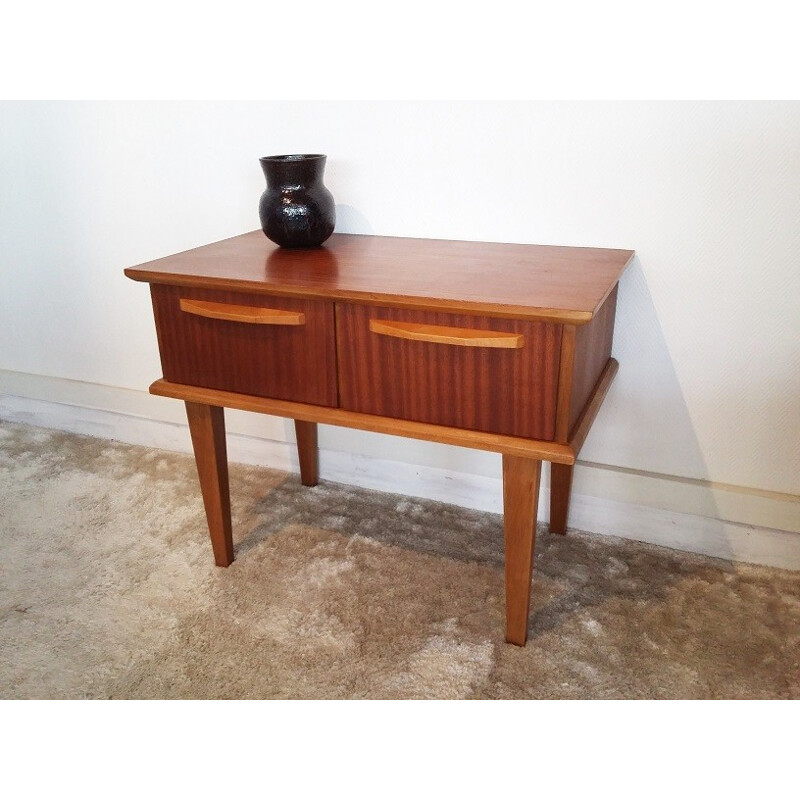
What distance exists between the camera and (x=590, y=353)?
1.14 meters

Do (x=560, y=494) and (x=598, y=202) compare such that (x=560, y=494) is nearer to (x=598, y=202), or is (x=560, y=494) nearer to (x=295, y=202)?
(x=598, y=202)

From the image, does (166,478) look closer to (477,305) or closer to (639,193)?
(477,305)

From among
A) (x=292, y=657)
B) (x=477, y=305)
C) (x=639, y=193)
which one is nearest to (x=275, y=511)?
(x=292, y=657)

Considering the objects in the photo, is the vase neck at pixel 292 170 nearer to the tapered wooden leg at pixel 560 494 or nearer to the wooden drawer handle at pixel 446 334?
the wooden drawer handle at pixel 446 334

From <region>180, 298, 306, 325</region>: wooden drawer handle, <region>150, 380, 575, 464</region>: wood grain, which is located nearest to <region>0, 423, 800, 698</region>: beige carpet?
<region>150, 380, 575, 464</region>: wood grain

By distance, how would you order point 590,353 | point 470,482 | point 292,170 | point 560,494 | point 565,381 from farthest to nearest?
point 470,482 < point 560,494 < point 292,170 < point 590,353 < point 565,381

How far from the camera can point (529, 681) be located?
3.82 ft

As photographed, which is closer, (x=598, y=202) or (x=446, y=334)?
(x=446, y=334)

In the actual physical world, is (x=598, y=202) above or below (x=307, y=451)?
above

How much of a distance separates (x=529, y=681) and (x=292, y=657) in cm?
39

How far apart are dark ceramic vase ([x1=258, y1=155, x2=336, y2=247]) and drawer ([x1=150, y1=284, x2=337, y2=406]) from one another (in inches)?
8.5

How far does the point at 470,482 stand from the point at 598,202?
65 centimetres

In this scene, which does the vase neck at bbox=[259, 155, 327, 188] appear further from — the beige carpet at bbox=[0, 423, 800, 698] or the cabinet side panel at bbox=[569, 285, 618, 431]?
the beige carpet at bbox=[0, 423, 800, 698]

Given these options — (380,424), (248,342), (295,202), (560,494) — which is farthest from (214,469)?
(560,494)
